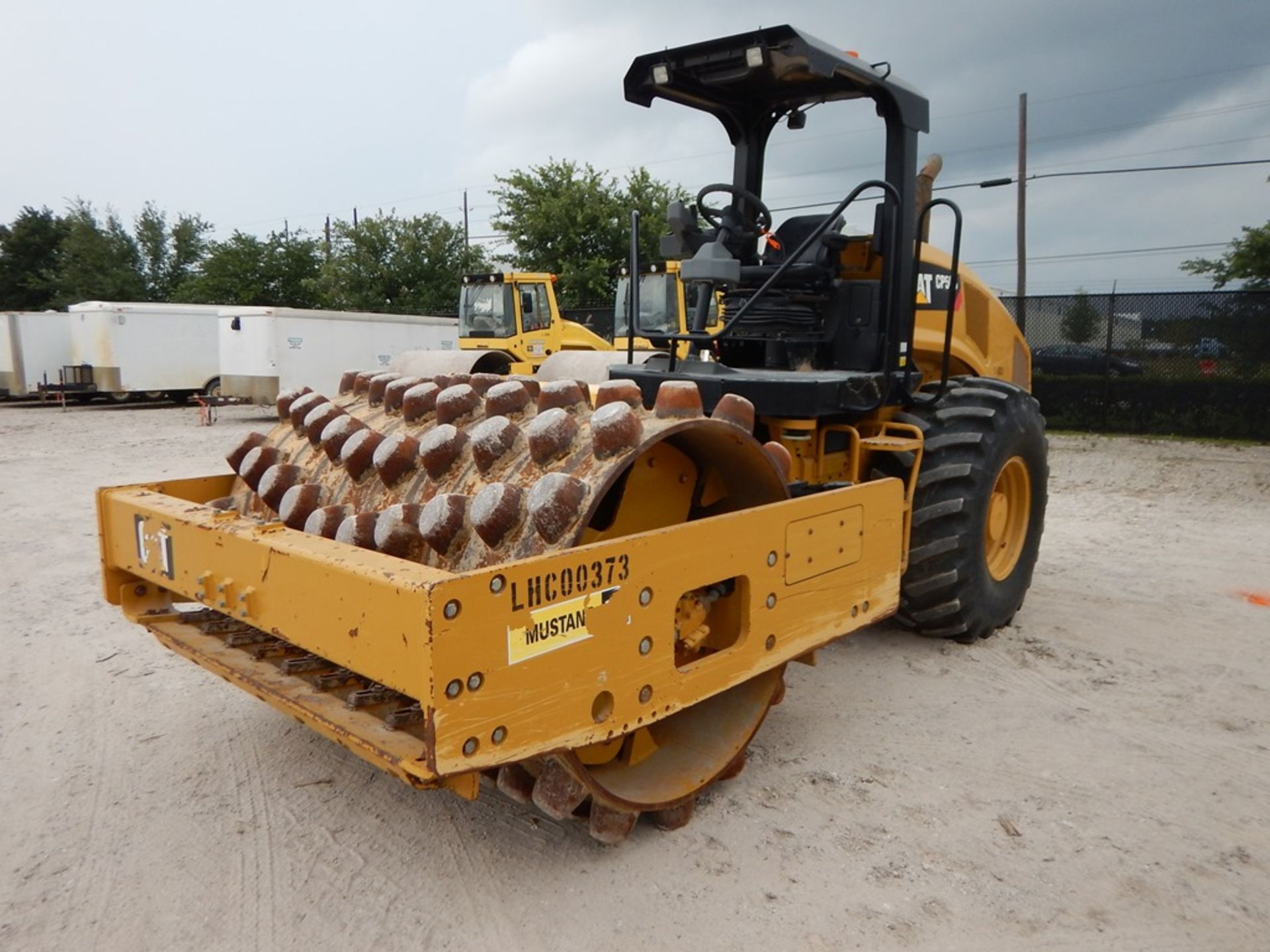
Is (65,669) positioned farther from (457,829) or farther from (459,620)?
(459,620)

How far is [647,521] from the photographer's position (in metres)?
3.32

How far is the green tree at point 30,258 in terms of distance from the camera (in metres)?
40.7

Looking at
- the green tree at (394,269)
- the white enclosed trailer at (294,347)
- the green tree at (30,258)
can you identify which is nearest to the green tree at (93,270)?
the green tree at (30,258)

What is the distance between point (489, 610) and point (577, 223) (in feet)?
93.7

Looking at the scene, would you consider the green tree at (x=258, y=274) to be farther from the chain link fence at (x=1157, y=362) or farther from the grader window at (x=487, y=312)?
the chain link fence at (x=1157, y=362)

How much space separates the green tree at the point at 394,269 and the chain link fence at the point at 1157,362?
904 inches

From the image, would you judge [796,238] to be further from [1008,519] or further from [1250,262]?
[1250,262]

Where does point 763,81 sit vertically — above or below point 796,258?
above

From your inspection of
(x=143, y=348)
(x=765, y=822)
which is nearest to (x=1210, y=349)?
(x=765, y=822)

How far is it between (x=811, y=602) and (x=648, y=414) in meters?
0.89

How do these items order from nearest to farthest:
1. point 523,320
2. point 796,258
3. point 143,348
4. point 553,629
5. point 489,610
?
1. point 489,610
2. point 553,629
3. point 796,258
4. point 523,320
5. point 143,348

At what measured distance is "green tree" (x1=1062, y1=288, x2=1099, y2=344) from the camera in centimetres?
1512

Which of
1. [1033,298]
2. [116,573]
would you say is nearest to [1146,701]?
[116,573]

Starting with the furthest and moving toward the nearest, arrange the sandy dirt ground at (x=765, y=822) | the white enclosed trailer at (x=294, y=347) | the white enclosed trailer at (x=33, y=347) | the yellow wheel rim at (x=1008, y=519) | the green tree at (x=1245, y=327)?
the white enclosed trailer at (x=33, y=347), the white enclosed trailer at (x=294, y=347), the green tree at (x=1245, y=327), the yellow wheel rim at (x=1008, y=519), the sandy dirt ground at (x=765, y=822)
